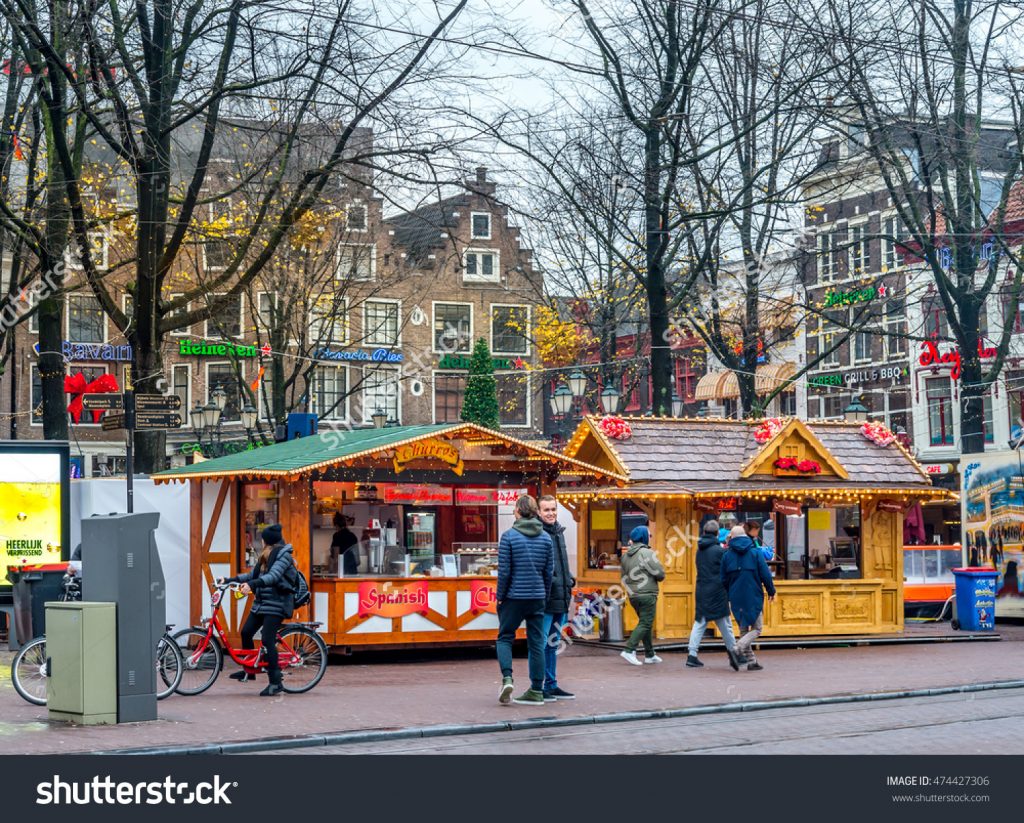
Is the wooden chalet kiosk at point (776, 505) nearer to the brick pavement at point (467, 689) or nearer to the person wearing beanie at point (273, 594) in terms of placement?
the brick pavement at point (467, 689)

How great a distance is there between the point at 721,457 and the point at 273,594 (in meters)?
9.39

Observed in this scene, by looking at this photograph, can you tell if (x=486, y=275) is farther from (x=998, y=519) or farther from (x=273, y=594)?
(x=273, y=594)

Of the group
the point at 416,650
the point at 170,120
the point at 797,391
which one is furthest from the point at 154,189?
the point at 797,391

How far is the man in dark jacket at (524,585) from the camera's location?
13.9m

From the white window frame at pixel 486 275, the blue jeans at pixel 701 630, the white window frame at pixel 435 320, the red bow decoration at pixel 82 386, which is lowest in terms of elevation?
the blue jeans at pixel 701 630

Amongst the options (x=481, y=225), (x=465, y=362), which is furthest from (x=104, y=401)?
(x=481, y=225)

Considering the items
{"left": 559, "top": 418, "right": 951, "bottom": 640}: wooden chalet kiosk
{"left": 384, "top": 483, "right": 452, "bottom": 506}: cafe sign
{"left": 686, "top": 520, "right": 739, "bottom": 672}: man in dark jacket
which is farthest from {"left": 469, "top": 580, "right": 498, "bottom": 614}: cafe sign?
{"left": 686, "top": 520, "right": 739, "bottom": 672}: man in dark jacket

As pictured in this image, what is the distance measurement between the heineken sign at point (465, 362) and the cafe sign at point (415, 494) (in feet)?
127

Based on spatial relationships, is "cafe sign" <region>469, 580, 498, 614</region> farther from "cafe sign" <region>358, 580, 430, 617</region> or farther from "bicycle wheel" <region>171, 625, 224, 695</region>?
"bicycle wheel" <region>171, 625, 224, 695</region>

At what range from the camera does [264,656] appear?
15055 mm

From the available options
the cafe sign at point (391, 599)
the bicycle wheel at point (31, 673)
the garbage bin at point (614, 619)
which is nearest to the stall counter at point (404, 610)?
the cafe sign at point (391, 599)
